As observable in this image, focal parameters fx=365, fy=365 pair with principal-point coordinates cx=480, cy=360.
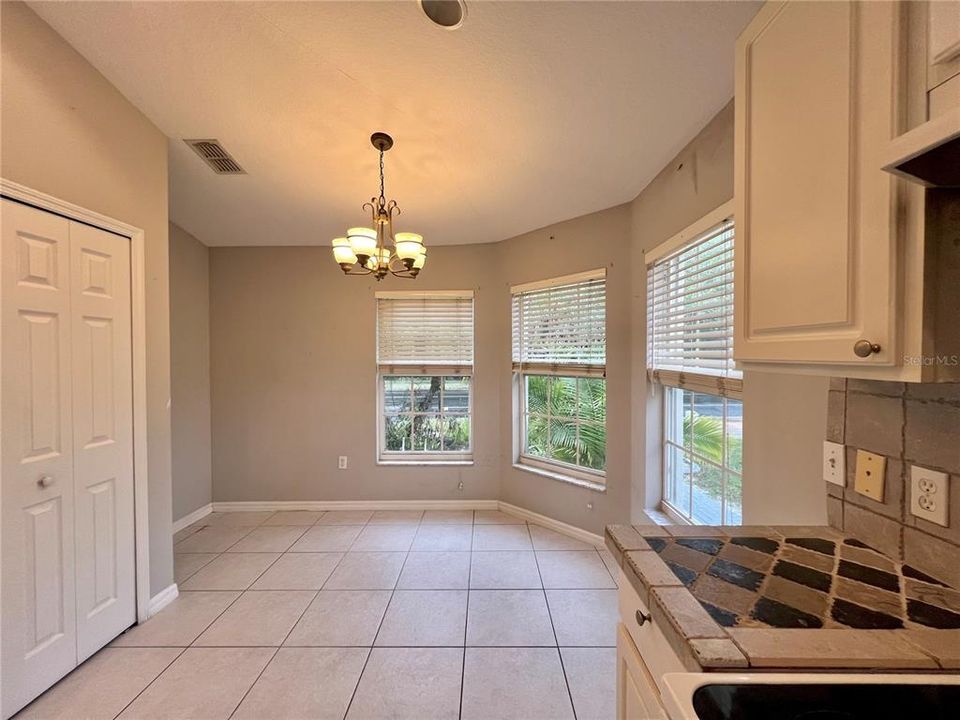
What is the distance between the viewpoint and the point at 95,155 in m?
1.70

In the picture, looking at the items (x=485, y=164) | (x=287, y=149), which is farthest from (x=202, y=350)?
(x=485, y=164)

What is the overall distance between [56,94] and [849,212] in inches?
109

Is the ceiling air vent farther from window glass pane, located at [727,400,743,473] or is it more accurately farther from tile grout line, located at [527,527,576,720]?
tile grout line, located at [527,527,576,720]

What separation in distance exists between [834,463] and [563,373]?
1.90m

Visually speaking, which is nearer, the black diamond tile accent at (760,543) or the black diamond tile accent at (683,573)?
the black diamond tile accent at (683,573)

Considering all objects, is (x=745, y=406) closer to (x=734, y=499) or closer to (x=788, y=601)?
(x=734, y=499)

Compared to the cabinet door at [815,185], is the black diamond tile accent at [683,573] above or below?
below

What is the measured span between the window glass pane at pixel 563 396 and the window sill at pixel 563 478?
1.63ft

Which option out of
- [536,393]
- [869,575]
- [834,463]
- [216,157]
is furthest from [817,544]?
[216,157]

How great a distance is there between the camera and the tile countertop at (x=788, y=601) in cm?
62

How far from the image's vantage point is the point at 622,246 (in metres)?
2.58

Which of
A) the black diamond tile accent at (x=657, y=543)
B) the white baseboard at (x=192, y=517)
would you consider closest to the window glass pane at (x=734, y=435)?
the black diamond tile accent at (x=657, y=543)

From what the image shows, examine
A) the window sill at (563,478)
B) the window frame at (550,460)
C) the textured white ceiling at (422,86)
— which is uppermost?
the textured white ceiling at (422,86)

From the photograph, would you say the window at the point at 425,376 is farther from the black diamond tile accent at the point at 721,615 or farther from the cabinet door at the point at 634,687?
the black diamond tile accent at the point at 721,615
